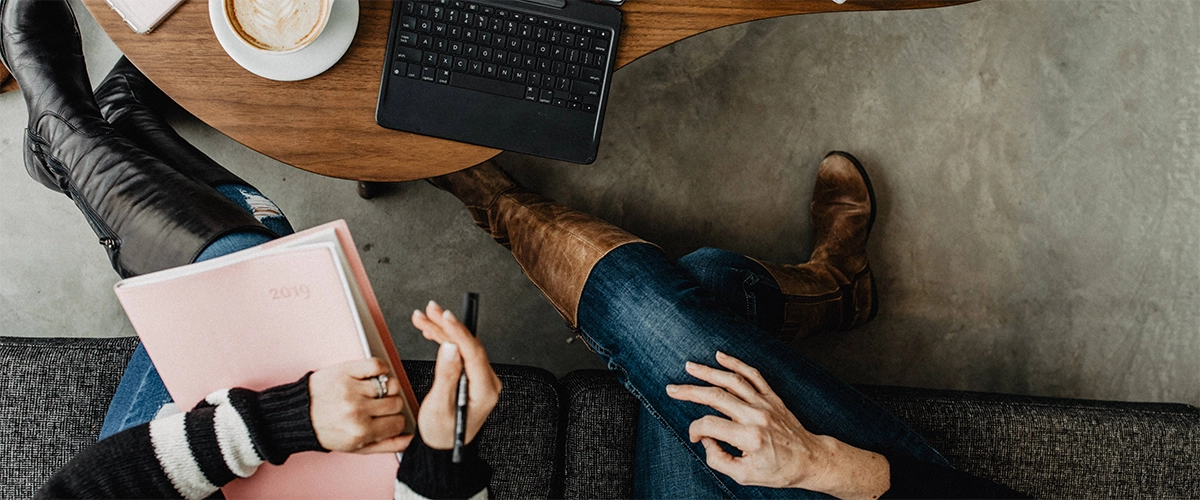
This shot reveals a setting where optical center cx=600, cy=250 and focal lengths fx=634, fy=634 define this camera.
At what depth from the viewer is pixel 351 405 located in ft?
2.66

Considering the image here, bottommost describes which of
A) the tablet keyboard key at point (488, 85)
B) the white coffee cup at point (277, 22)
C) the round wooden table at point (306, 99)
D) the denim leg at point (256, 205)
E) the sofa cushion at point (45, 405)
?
the sofa cushion at point (45, 405)

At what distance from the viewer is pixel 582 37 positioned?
95 cm

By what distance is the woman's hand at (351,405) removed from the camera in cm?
81

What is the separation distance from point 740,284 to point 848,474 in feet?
1.40

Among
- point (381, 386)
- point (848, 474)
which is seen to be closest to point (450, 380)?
point (381, 386)

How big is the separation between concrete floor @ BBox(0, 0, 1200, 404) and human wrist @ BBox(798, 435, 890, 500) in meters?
0.70

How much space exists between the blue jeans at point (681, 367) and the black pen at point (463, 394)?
40cm

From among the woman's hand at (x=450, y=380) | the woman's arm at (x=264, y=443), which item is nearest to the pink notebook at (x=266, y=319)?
the woman's arm at (x=264, y=443)

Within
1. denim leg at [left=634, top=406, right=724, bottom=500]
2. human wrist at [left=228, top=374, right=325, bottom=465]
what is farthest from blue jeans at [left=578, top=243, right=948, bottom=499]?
human wrist at [left=228, top=374, right=325, bottom=465]

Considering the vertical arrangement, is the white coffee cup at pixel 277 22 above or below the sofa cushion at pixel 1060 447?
above

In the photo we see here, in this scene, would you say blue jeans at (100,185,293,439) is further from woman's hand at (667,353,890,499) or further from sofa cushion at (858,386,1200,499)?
sofa cushion at (858,386,1200,499)

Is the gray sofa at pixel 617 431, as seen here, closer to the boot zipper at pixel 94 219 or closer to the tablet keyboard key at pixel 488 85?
the boot zipper at pixel 94 219

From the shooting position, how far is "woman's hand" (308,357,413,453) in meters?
0.81

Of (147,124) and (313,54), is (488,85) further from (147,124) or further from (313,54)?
(147,124)
